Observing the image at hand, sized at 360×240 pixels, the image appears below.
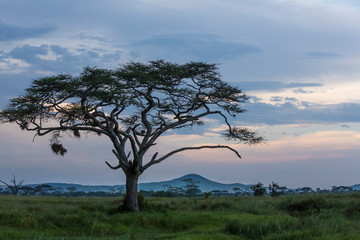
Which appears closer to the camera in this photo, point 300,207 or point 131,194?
point 131,194

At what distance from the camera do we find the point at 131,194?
25.0 m

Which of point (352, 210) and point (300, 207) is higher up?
point (300, 207)

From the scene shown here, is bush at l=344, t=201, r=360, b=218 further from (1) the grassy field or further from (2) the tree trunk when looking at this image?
(2) the tree trunk

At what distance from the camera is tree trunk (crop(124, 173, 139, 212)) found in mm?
24875

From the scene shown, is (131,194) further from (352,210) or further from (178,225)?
(352,210)

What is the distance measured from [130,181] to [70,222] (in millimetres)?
6008

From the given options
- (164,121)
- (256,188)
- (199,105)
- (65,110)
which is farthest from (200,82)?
(256,188)

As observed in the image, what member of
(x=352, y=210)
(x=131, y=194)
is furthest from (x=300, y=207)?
(x=131, y=194)

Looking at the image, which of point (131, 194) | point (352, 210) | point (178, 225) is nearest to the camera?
point (178, 225)

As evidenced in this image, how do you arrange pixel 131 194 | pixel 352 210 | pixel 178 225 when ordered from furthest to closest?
1. pixel 131 194
2. pixel 352 210
3. pixel 178 225

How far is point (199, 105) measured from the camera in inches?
1142

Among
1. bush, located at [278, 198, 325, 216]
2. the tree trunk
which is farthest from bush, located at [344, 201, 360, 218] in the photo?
the tree trunk

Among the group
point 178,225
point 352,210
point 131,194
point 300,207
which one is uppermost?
point 131,194

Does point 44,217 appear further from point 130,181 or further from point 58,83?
point 58,83
